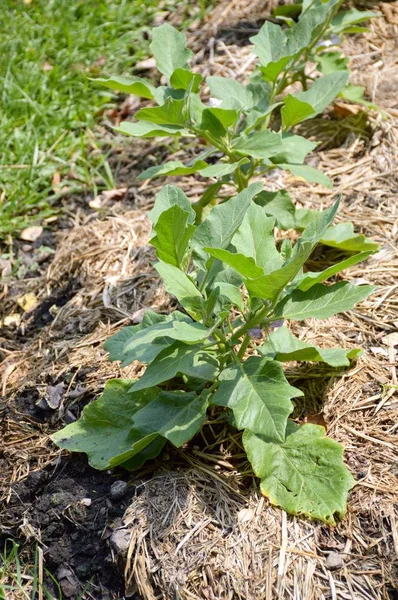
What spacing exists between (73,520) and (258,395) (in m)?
0.65

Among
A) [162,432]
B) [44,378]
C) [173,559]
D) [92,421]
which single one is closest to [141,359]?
[162,432]

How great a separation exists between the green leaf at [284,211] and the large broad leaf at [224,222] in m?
0.57

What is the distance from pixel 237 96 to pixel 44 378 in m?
1.21

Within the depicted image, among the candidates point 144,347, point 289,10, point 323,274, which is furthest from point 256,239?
point 289,10

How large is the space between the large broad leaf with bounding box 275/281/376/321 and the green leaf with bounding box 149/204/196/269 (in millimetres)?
315

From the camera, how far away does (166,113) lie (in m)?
2.25

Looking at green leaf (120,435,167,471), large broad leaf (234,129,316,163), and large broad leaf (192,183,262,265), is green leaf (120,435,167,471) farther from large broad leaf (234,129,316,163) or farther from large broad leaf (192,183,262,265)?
large broad leaf (234,129,316,163)

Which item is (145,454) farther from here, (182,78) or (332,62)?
(332,62)

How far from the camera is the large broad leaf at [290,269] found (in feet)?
5.68

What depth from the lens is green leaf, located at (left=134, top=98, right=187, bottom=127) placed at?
221 cm

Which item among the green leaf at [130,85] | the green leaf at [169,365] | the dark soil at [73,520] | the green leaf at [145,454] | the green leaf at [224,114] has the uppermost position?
the green leaf at [130,85]

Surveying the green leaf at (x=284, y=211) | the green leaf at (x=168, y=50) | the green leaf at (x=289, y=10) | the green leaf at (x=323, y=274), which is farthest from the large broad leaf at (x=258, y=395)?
the green leaf at (x=289, y=10)

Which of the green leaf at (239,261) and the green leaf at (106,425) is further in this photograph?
the green leaf at (106,425)

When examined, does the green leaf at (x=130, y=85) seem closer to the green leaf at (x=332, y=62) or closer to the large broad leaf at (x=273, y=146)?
the large broad leaf at (x=273, y=146)
